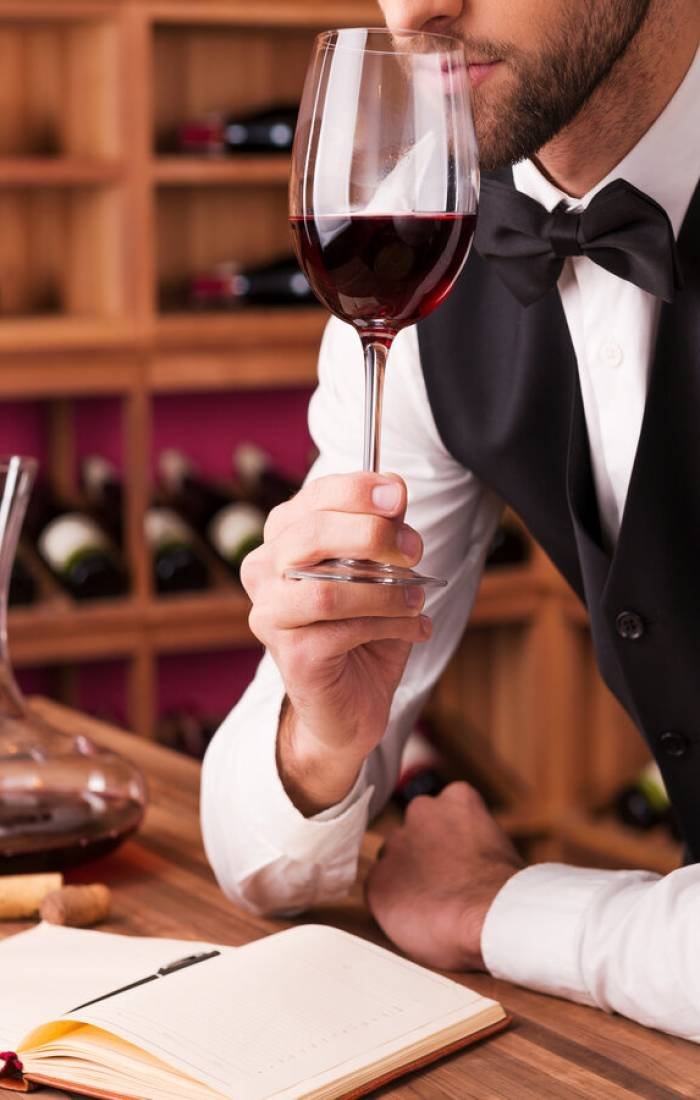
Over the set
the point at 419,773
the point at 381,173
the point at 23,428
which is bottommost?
the point at 419,773

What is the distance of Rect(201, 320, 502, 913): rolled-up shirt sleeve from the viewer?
129 centimetres

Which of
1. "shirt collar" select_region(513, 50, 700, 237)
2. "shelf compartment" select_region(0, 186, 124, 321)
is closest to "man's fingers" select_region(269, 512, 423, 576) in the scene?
"shirt collar" select_region(513, 50, 700, 237)

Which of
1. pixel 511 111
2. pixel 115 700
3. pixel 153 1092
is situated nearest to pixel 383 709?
pixel 153 1092

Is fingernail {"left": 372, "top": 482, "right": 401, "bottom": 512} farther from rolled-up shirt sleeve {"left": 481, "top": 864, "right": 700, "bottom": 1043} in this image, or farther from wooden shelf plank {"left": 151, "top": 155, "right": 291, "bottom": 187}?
wooden shelf plank {"left": 151, "top": 155, "right": 291, "bottom": 187}

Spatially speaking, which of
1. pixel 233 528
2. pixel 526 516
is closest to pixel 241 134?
pixel 233 528

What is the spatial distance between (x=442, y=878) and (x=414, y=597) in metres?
0.32

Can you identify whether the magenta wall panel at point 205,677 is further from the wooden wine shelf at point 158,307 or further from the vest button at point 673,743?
the vest button at point 673,743

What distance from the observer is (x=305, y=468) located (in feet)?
11.8

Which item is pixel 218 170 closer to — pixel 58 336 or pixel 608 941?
pixel 58 336

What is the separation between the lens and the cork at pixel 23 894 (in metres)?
1.26

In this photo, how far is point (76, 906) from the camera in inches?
48.9

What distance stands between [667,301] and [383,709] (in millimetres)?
423

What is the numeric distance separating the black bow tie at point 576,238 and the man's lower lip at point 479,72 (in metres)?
0.14

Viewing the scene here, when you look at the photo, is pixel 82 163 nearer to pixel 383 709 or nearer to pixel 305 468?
pixel 305 468
